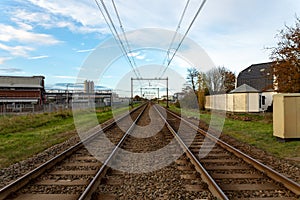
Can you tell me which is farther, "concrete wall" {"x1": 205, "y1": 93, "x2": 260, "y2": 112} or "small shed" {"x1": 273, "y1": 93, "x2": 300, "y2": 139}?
"concrete wall" {"x1": 205, "y1": 93, "x2": 260, "y2": 112}

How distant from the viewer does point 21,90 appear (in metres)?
61.4

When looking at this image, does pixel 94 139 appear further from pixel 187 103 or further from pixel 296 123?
pixel 187 103

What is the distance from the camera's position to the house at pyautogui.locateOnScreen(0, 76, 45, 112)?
5962cm

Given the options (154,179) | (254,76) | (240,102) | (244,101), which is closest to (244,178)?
(154,179)

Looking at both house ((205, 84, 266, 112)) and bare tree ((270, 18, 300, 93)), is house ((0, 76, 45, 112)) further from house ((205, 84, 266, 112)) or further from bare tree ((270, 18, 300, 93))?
bare tree ((270, 18, 300, 93))

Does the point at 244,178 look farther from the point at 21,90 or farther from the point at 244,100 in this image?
the point at 21,90

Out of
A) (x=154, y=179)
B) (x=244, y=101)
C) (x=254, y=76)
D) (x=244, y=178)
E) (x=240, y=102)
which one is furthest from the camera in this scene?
(x=254, y=76)

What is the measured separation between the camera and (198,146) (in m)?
10.9

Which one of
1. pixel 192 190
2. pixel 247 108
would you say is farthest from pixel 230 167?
pixel 247 108

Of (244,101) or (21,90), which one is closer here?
(244,101)

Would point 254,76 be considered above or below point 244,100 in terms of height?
above

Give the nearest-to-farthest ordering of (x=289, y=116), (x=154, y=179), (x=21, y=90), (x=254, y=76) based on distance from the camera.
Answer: (x=154, y=179) < (x=289, y=116) < (x=254, y=76) < (x=21, y=90)

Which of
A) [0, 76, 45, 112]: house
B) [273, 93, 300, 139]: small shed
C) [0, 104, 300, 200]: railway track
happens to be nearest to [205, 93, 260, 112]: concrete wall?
[273, 93, 300, 139]: small shed

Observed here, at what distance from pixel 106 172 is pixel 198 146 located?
4734 mm
